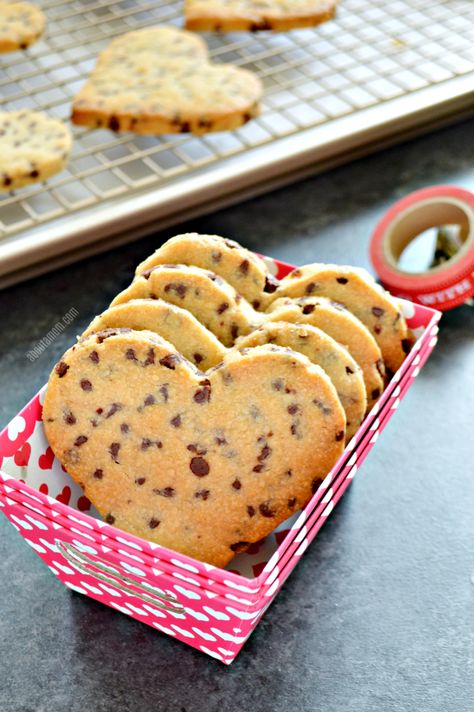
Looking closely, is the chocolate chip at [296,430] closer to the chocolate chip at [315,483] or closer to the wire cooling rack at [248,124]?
the chocolate chip at [315,483]

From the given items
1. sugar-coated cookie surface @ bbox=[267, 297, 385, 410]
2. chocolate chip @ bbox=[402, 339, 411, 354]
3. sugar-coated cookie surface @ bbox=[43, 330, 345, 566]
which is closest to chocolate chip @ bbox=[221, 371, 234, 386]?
sugar-coated cookie surface @ bbox=[43, 330, 345, 566]

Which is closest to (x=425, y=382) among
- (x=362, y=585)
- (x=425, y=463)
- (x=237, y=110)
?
(x=425, y=463)

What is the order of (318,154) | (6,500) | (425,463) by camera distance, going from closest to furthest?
(6,500), (425,463), (318,154)

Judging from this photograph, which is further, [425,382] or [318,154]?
[318,154]

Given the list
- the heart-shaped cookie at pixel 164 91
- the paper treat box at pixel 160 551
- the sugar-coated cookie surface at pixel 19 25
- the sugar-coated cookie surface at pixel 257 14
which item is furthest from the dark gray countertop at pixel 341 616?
the sugar-coated cookie surface at pixel 257 14

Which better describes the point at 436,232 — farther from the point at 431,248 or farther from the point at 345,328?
the point at 345,328

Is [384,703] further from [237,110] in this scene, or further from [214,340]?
[237,110]

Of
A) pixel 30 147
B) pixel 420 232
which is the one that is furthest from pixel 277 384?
pixel 30 147
